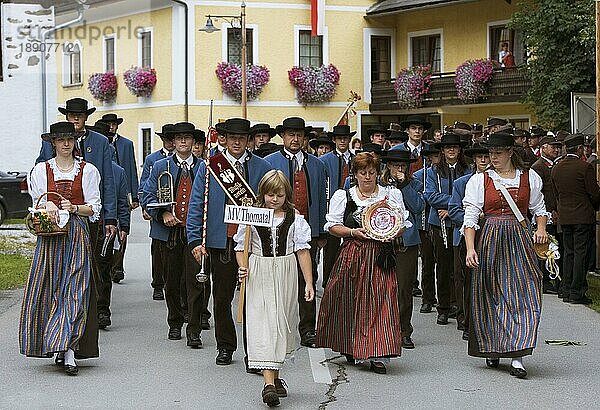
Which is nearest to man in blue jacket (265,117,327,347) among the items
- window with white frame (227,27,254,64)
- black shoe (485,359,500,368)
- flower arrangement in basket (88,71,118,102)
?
black shoe (485,359,500,368)

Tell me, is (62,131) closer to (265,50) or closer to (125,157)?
(125,157)

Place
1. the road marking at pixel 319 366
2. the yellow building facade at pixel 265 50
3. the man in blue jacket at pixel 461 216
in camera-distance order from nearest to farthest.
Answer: the road marking at pixel 319 366
the man in blue jacket at pixel 461 216
the yellow building facade at pixel 265 50

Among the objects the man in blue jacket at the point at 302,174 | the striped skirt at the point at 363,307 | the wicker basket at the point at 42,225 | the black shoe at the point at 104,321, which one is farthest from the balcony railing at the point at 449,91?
the wicker basket at the point at 42,225

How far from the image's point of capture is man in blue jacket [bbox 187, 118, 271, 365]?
9.50 metres

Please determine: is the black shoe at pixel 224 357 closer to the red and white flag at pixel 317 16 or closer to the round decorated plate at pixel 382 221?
the round decorated plate at pixel 382 221

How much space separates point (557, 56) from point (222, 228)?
17.8 meters

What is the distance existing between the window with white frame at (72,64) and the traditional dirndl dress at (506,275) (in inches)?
1319

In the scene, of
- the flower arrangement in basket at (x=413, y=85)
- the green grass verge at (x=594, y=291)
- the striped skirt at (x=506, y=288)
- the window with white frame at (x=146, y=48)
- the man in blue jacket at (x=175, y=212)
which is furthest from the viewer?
the window with white frame at (x=146, y=48)

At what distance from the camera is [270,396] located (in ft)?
25.5

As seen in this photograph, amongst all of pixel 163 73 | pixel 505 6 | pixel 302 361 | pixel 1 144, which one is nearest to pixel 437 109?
pixel 505 6

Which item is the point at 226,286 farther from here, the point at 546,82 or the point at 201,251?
the point at 546,82

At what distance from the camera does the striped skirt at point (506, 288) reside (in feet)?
29.9

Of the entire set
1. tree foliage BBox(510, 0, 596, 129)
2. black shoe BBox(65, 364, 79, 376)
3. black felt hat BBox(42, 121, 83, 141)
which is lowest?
black shoe BBox(65, 364, 79, 376)

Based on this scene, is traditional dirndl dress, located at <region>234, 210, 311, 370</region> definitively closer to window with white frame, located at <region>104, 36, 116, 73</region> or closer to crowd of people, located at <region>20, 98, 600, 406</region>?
crowd of people, located at <region>20, 98, 600, 406</region>
